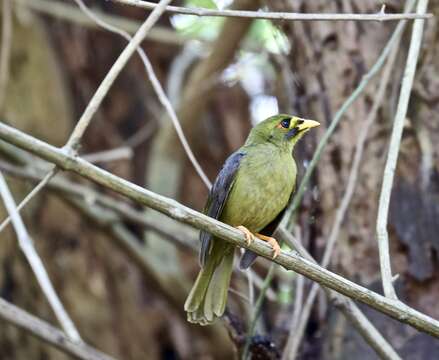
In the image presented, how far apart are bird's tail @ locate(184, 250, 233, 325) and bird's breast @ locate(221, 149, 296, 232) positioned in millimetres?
263

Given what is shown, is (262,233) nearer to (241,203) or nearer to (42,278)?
(241,203)

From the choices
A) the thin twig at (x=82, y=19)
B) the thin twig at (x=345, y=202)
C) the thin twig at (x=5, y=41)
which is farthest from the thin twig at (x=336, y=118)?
the thin twig at (x=82, y=19)

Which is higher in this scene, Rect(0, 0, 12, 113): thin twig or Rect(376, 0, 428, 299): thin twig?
Rect(0, 0, 12, 113): thin twig

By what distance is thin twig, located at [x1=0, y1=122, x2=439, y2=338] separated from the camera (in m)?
2.41

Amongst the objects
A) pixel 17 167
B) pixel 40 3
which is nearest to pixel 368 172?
pixel 17 167

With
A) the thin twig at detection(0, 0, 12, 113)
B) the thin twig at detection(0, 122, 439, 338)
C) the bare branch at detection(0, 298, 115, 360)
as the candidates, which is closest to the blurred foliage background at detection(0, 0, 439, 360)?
the thin twig at detection(0, 0, 12, 113)

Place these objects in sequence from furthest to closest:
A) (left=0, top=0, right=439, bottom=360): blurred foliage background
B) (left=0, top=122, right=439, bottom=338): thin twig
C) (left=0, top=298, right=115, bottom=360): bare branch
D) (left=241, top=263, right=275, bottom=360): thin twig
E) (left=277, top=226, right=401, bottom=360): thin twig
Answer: (left=0, top=0, right=439, bottom=360): blurred foliage background < (left=0, top=298, right=115, bottom=360): bare branch < (left=241, top=263, right=275, bottom=360): thin twig < (left=277, top=226, right=401, bottom=360): thin twig < (left=0, top=122, right=439, bottom=338): thin twig

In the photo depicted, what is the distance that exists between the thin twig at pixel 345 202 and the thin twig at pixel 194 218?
3.16 feet

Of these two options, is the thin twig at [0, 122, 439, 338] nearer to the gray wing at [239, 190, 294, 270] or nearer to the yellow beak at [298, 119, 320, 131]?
the gray wing at [239, 190, 294, 270]

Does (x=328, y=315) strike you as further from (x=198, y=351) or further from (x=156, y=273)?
(x=198, y=351)

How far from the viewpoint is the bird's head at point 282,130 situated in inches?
162

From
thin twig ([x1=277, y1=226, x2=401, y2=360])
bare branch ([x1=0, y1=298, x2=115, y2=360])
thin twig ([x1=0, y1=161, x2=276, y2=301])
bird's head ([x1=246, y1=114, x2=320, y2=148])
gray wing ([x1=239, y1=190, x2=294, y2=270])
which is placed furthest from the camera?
thin twig ([x1=0, y1=161, x2=276, y2=301])

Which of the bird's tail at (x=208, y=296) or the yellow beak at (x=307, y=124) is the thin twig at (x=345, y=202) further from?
the bird's tail at (x=208, y=296)

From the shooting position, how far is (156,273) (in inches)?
211
